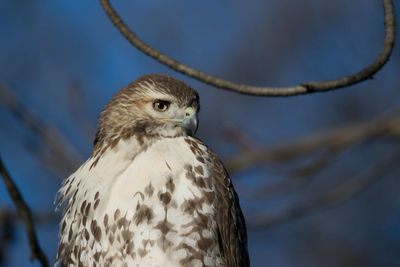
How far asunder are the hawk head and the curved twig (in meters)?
1.01

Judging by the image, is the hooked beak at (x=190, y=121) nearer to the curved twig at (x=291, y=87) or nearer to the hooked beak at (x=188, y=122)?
the hooked beak at (x=188, y=122)

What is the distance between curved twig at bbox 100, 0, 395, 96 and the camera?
3668 millimetres

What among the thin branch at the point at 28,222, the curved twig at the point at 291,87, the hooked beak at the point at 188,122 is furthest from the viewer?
the hooked beak at the point at 188,122

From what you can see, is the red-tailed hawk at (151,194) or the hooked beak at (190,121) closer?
the red-tailed hawk at (151,194)

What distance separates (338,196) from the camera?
7.08 m

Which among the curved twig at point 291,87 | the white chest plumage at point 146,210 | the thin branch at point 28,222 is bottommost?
the thin branch at point 28,222

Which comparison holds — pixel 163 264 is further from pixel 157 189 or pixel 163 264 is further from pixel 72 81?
pixel 72 81

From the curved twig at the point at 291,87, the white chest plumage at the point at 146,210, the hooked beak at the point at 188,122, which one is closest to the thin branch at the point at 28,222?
the white chest plumage at the point at 146,210

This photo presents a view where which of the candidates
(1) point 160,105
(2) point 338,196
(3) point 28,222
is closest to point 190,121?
(1) point 160,105

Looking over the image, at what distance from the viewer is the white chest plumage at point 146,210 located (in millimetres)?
4625

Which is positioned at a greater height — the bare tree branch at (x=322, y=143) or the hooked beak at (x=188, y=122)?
the bare tree branch at (x=322, y=143)

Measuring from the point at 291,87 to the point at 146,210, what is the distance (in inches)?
55.0

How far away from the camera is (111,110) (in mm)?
5238

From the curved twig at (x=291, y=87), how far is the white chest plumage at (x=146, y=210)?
1.02 m
